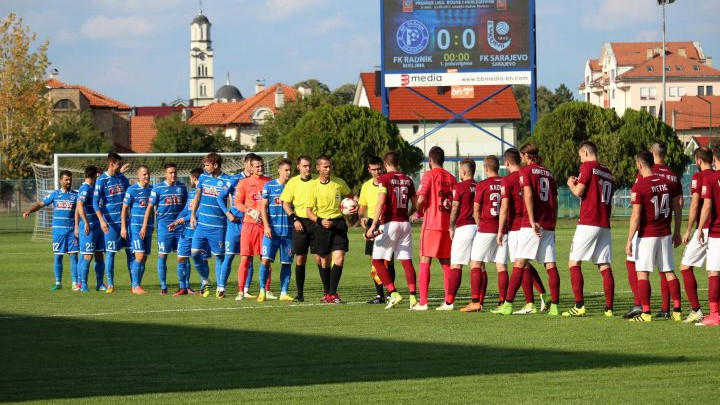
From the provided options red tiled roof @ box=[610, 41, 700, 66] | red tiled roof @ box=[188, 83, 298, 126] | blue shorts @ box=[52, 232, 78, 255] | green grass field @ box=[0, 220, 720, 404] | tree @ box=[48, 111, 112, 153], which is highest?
red tiled roof @ box=[610, 41, 700, 66]

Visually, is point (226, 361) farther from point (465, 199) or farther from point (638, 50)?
point (638, 50)

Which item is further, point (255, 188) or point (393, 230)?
point (255, 188)

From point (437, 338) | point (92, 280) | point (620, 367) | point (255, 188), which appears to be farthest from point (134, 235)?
point (620, 367)

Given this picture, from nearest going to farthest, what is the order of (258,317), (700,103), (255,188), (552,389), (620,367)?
(552,389), (620,367), (258,317), (255,188), (700,103)

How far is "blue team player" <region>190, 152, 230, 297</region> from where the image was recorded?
17484 mm

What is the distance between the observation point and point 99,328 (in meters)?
13.4

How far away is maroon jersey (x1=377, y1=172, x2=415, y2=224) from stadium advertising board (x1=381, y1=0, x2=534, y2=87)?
3291 centimetres

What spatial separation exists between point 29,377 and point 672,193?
7361 mm

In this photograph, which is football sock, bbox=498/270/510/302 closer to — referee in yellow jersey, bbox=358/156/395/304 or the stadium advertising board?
referee in yellow jersey, bbox=358/156/395/304

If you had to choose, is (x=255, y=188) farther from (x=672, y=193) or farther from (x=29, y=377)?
(x=29, y=377)

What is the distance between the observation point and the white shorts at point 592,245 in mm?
13562

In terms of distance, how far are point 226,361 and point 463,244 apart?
15.4 ft

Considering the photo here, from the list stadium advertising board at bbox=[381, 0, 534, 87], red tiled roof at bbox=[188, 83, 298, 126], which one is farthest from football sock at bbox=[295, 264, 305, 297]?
red tiled roof at bbox=[188, 83, 298, 126]

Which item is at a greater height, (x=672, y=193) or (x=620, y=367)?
(x=672, y=193)
